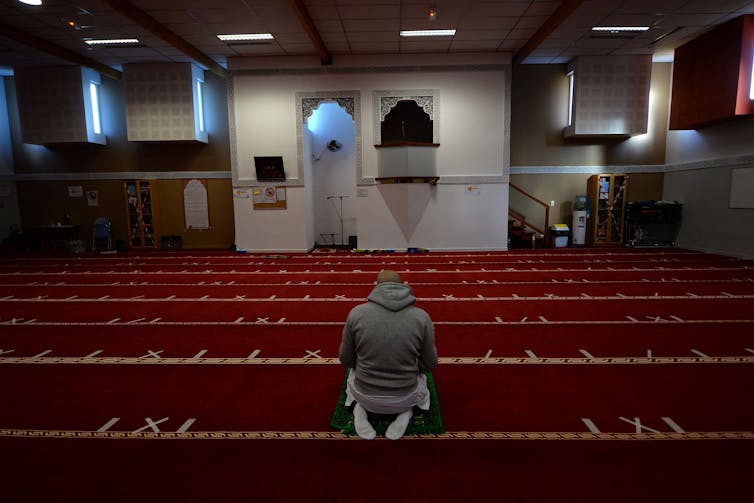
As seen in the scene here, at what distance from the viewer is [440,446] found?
6.01ft

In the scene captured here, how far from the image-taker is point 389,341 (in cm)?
181

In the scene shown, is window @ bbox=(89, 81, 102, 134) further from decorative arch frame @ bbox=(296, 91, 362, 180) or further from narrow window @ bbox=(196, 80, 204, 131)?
decorative arch frame @ bbox=(296, 91, 362, 180)

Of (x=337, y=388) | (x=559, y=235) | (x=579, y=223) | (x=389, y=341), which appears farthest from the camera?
(x=579, y=223)

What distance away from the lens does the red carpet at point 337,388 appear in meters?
1.63

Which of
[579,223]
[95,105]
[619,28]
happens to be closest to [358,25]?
[619,28]

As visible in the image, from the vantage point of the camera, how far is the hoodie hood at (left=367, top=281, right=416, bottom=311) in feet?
6.00

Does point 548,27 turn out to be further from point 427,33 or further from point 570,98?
point 570,98

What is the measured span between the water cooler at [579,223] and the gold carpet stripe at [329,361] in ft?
20.2

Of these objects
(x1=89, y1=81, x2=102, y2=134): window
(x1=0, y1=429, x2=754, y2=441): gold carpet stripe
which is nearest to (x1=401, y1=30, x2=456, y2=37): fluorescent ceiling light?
(x1=89, y1=81, x2=102, y2=134): window

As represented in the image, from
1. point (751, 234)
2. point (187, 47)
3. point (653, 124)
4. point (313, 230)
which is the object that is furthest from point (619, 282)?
point (187, 47)

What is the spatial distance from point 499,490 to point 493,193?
715 centimetres

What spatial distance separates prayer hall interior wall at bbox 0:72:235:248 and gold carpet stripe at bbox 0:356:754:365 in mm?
6468

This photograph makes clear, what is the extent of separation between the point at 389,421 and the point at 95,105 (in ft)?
32.4

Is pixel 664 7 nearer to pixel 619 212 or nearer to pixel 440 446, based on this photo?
pixel 619 212
